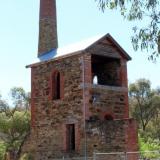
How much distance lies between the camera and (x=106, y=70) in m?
32.8

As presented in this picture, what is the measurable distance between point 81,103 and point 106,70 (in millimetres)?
4296

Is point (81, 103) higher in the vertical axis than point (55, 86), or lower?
lower

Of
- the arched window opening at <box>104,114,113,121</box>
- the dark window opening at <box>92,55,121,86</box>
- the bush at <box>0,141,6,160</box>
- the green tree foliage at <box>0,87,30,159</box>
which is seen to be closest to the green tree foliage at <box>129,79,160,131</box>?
the green tree foliage at <box>0,87,30,159</box>

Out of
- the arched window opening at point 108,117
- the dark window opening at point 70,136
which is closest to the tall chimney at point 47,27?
the dark window opening at point 70,136

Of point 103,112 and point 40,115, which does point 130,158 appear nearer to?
point 103,112

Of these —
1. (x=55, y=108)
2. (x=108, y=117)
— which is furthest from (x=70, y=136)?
(x=108, y=117)

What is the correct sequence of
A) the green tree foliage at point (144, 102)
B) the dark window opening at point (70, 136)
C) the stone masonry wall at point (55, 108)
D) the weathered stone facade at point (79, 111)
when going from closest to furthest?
the weathered stone facade at point (79, 111)
the stone masonry wall at point (55, 108)
the dark window opening at point (70, 136)
the green tree foliage at point (144, 102)

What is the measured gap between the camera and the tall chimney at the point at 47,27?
39.7m

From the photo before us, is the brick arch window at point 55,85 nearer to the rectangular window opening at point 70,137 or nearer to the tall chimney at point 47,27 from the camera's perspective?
the rectangular window opening at point 70,137

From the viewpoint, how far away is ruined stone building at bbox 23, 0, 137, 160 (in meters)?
28.0

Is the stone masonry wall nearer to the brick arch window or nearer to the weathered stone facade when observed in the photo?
the weathered stone facade

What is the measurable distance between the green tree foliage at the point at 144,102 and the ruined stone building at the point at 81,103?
115ft

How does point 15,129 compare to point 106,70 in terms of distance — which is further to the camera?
point 15,129

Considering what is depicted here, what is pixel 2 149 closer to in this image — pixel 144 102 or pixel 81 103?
pixel 81 103
